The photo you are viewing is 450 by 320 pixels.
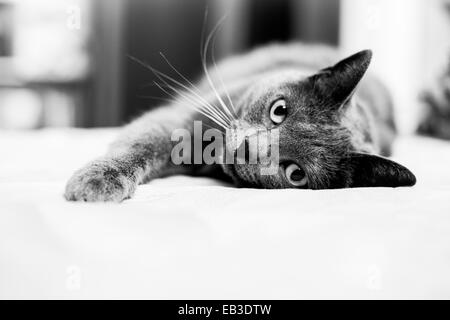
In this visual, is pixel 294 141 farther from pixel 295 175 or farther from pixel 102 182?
pixel 102 182

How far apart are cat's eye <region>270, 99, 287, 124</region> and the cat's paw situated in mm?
353

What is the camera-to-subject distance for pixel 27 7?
10.4 feet

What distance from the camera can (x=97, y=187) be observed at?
2.51 ft

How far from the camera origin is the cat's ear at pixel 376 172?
857 millimetres

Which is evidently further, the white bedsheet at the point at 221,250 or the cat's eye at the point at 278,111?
the cat's eye at the point at 278,111

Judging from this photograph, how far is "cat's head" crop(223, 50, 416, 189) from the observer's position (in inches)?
36.9

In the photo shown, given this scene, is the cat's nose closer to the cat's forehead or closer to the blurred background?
the cat's forehead

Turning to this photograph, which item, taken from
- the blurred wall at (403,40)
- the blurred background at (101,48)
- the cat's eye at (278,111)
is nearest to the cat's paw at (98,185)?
the cat's eye at (278,111)

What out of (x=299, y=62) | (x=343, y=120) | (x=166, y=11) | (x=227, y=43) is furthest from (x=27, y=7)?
(x=343, y=120)

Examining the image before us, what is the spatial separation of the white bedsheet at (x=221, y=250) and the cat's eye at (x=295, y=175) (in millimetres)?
234

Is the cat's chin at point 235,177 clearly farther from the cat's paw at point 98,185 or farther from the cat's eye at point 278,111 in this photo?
the cat's paw at point 98,185

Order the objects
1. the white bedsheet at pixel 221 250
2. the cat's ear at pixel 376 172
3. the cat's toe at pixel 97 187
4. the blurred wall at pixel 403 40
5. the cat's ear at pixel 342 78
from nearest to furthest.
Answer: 1. the white bedsheet at pixel 221 250
2. the cat's toe at pixel 97 187
3. the cat's ear at pixel 376 172
4. the cat's ear at pixel 342 78
5. the blurred wall at pixel 403 40

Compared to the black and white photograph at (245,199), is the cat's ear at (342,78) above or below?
above

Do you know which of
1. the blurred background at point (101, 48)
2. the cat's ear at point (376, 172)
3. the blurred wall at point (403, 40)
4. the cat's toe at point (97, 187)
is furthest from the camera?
the blurred background at point (101, 48)
